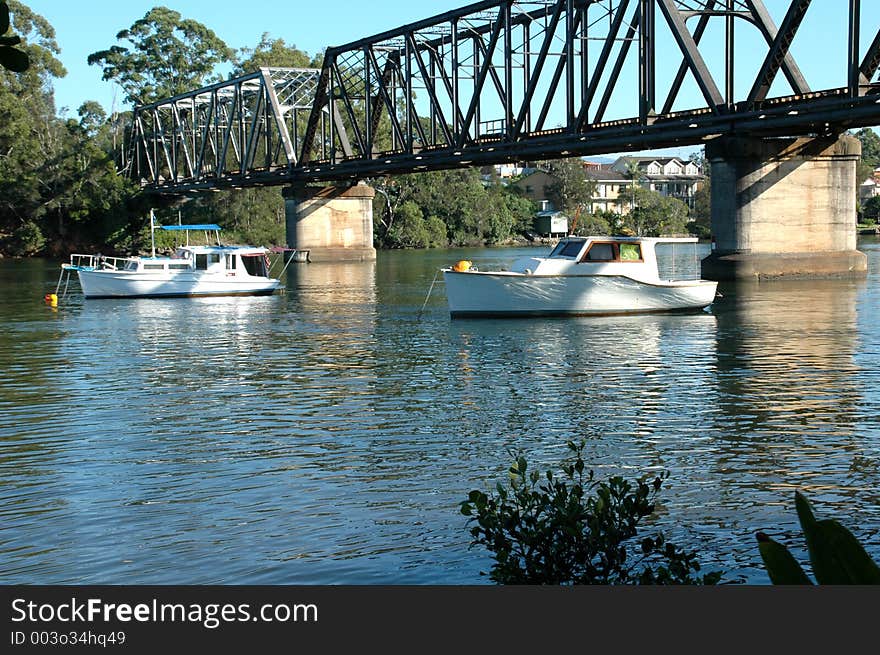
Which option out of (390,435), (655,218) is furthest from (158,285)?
(655,218)

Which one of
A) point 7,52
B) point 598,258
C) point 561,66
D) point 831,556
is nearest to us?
point 831,556

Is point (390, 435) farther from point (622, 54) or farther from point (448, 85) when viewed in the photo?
point (448, 85)

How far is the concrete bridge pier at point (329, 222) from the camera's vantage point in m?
93.6

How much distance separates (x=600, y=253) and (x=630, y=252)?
3.45 feet

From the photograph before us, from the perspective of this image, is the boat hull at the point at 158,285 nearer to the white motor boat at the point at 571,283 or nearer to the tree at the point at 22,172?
the white motor boat at the point at 571,283

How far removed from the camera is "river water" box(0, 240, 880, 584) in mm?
11938

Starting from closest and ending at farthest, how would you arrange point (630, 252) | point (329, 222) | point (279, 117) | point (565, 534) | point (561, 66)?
point (565, 534)
point (630, 252)
point (561, 66)
point (329, 222)
point (279, 117)

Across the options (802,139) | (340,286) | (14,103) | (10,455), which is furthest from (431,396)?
(14,103)

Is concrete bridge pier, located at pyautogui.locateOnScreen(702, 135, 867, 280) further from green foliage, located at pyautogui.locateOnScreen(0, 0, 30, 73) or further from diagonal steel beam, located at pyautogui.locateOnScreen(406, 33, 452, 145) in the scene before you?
green foliage, located at pyautogui.locateOnScreen(0, 0, 30, 73)

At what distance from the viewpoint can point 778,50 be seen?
49281mm

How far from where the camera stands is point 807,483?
1434 cm

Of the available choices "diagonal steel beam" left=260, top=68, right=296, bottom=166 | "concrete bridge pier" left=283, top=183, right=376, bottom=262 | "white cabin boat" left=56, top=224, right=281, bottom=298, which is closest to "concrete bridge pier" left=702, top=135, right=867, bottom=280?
"white cabin boat" left=56, top=224, right=281, bottom=298

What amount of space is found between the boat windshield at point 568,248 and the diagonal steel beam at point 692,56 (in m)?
17.3

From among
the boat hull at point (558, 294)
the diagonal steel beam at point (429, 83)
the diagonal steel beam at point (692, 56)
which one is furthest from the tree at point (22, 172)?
the boat hull at point (558, 294)
